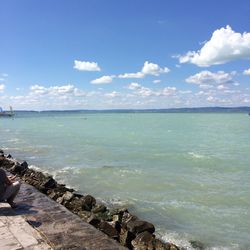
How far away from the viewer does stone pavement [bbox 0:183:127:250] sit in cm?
749

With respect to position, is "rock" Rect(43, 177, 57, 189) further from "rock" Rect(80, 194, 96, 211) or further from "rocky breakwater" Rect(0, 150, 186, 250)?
"rock" Rect(80, 194, 96, 211)

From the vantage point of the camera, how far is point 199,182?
20641 mm

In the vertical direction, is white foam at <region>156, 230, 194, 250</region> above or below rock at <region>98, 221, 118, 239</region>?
below

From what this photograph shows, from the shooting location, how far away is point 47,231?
824cm

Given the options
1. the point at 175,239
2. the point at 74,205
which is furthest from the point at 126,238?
the point at 74,205

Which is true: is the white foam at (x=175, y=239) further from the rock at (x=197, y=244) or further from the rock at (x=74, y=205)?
the rock at (x=74, y=205)

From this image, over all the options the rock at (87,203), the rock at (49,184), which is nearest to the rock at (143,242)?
the rock at (87,203)

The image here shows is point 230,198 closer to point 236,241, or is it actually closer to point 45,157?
point 236,241

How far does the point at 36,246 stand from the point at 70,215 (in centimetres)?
251

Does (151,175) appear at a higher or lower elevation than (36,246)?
lower

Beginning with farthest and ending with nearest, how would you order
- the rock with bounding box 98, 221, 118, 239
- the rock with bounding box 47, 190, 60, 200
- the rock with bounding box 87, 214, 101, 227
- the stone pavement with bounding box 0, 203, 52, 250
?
the rock with bounding box 47, 190, 60, 200 → the rock with bounding box 87, 214, 101, 227 → the rock with bounding box 98, 221, 118, 239 → the stone pavement with bounding box 0, 203, 52, 250

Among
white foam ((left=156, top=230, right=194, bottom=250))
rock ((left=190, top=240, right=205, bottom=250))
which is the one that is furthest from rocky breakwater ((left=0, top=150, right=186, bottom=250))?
rock ((left=190, top=240, right=205, bottom=250))

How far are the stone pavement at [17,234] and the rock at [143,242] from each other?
103 inches

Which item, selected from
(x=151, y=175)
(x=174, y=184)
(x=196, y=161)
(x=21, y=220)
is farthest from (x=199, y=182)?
(x=21, y=220)
